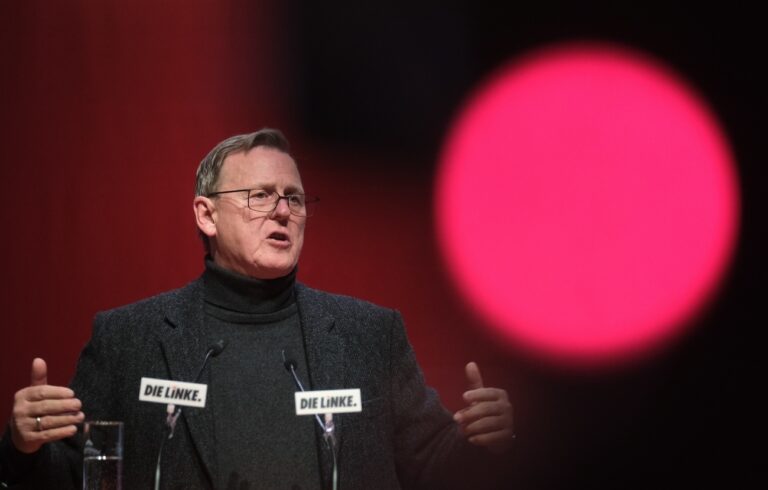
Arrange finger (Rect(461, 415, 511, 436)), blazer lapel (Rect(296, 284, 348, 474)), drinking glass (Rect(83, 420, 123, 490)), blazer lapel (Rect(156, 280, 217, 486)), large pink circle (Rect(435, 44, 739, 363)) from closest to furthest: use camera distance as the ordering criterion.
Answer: drinking glass (Rect(83, 420, 123, 490)) < finger (Rect(461, 415, 511, 436)) < blazer lapel (Rect(156, 280, 217, 486)) < blazer lapel (Rect(296, 284, 348, 474)) < large pink circle (Rect(435, 44, 739, 363))

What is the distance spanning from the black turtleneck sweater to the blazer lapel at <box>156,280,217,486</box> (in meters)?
0.05

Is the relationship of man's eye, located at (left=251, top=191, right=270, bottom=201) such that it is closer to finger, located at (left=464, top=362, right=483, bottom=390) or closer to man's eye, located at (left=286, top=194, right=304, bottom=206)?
man's eye, located at (left=286, top=194, right=304, bottom=206)

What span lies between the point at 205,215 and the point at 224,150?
0.24m

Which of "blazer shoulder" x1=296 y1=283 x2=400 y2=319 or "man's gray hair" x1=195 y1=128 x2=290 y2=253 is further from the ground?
"man's gray hair" x1=195 y1=128 x2=290 y2=253

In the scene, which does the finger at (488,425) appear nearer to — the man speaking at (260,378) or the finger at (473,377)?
the man speaking at (260,378)

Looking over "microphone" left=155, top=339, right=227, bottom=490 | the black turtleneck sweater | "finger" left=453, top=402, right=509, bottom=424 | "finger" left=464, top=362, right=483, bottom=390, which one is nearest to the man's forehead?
the black turtleneck sweater

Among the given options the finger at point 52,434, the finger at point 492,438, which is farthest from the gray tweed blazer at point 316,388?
the finger at point 52,434

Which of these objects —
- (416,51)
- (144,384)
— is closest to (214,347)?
(144,384)

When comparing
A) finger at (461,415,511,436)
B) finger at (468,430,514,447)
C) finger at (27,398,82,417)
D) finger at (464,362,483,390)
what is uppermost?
finger at (464,362,483,390)

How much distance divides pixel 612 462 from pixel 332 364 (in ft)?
4.94

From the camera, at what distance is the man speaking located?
2.63 m

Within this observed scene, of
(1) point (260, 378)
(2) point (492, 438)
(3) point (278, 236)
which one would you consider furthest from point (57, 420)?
(2) point (492, 438)

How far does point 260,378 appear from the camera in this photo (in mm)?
2850

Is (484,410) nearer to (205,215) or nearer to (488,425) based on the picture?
(488,425)
